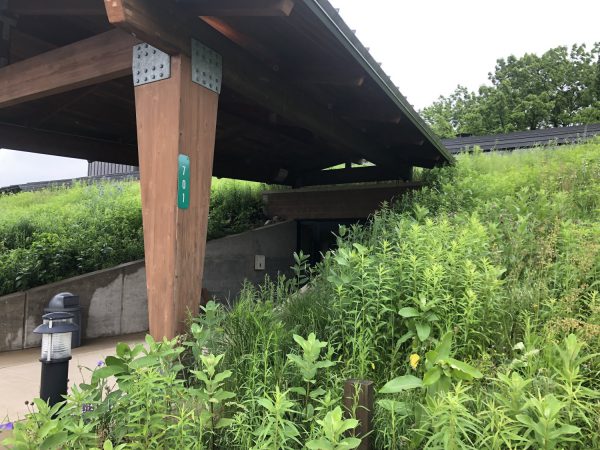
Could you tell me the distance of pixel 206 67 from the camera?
3150mm

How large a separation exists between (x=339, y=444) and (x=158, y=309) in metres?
1.65

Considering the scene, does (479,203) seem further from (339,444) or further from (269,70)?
(339,444)

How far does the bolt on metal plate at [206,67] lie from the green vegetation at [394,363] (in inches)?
64.3

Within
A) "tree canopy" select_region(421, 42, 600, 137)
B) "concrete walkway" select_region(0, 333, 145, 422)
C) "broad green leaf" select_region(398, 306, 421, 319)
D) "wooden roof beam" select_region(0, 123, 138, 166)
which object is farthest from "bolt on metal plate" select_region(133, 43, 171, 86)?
"tree canopy" select_region(421, 42, 600, 137)

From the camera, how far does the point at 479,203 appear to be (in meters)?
5.38

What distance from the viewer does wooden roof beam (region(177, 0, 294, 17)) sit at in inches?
101

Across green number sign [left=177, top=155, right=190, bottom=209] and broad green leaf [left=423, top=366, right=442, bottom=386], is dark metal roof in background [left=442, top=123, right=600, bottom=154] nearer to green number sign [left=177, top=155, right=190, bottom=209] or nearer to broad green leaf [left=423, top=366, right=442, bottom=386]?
green number sign [left=177, top=155, right=190, bottom=209]

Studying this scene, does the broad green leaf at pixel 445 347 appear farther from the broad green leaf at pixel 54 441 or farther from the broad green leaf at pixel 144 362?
the broad green leaf at pixel 54 441

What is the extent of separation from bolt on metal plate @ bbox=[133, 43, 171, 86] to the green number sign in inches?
23.9

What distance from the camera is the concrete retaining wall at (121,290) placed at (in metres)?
5.49

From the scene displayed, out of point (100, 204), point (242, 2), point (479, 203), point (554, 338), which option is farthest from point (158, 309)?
point (100, 204)

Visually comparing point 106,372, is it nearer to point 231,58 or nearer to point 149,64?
point 149,64

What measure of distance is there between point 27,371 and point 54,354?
247cm

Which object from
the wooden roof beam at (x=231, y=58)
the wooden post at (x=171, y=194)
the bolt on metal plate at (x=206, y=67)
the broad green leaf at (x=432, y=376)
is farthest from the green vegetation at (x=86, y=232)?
the broad green leaf at (x=432, y=376)
